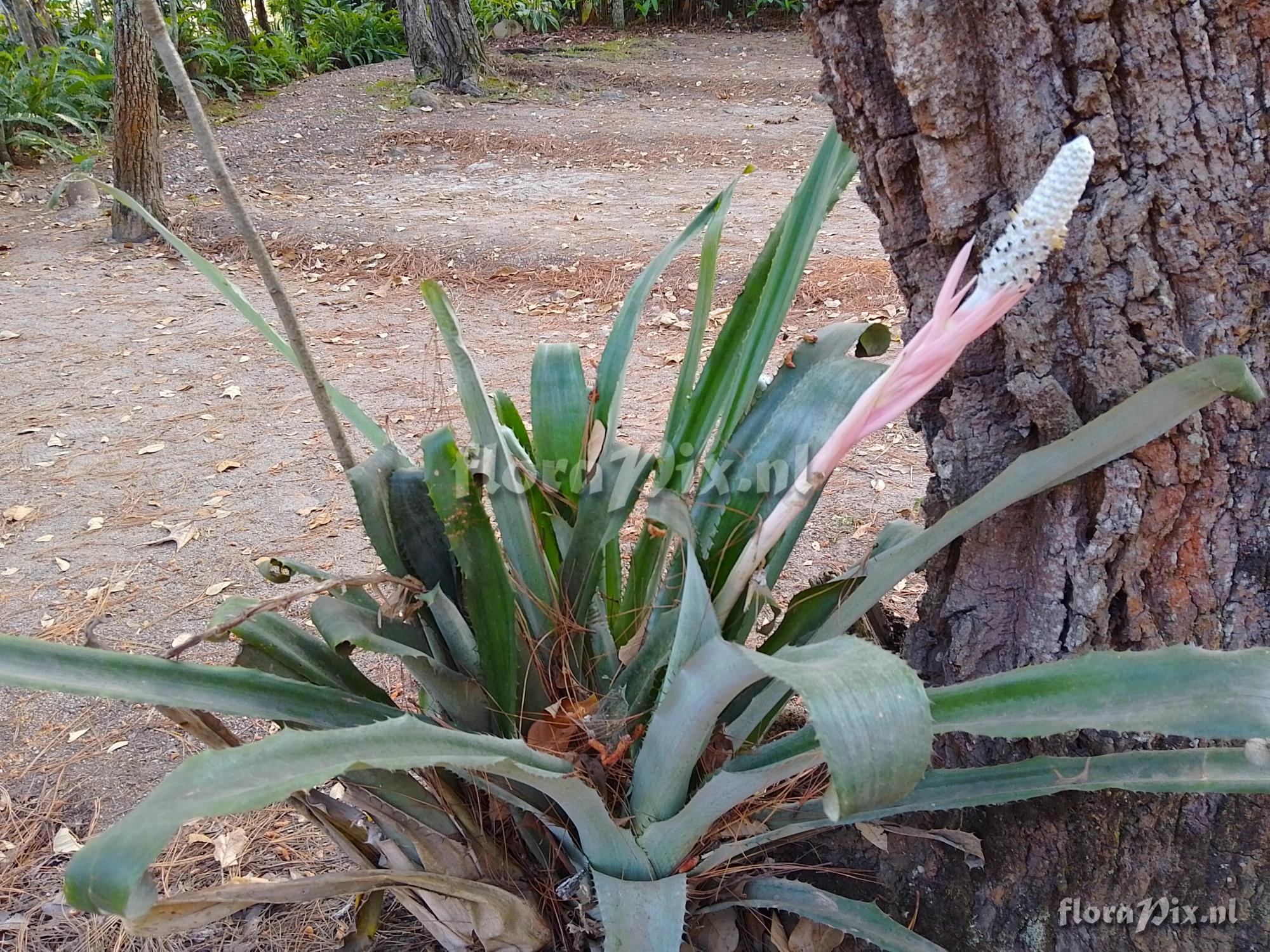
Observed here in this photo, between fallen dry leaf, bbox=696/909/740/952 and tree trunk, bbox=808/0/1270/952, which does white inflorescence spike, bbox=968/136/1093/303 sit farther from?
fallen dry leaf, bbox=696/909/740/952

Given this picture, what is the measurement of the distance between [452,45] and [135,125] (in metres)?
4.88

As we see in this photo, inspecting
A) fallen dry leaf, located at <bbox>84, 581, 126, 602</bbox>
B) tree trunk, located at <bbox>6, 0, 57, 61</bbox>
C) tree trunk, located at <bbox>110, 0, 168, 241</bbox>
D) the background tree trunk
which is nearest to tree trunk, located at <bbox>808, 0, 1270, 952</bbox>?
fallen dry leaf, located at <bbox>84, 581, 126, 602</bbox>

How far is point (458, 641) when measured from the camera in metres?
1.25

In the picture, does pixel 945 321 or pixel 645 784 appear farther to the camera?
pixel 645 784

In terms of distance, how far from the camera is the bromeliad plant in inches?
30.3

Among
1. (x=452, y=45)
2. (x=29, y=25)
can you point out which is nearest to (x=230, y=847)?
(x=452, y=45)

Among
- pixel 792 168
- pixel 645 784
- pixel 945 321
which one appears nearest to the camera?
pixel 945 321

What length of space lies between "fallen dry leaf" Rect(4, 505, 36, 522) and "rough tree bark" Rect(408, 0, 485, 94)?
7.61 meters

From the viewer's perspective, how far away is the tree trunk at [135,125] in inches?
199

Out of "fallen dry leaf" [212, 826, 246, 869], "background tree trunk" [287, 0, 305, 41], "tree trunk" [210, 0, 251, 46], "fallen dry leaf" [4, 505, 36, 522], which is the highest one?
"background tree trunk" [287, 0, 305, 41]

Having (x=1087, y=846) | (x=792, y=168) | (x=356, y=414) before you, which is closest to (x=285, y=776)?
(x=356, y=414)

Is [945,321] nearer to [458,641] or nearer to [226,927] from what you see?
[458,641]

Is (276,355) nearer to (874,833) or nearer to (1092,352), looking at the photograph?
(874,833)

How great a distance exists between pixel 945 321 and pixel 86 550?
2659 mm
